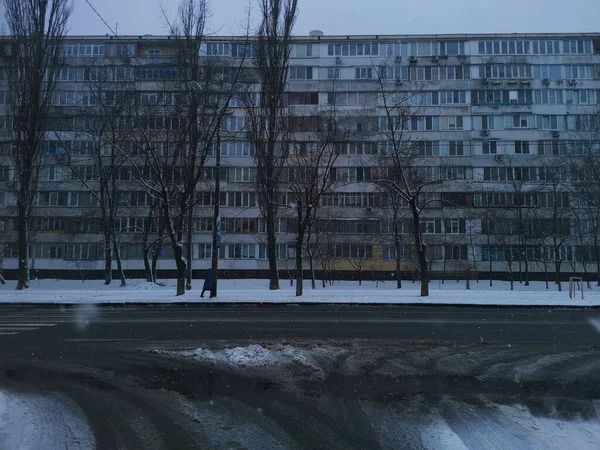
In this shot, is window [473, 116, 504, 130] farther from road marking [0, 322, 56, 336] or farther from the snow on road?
the snow on road

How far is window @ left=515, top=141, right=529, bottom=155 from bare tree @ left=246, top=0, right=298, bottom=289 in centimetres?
3215

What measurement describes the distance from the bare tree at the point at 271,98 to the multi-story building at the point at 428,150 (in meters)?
20.6

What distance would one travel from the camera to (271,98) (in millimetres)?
27750

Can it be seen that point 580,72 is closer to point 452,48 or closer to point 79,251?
point 452,48

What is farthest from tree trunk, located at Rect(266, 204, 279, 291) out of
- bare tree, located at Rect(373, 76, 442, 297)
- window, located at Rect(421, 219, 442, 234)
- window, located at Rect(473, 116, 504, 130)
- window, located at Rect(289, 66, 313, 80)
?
window, located at Rect(473, 116, 504, 130)

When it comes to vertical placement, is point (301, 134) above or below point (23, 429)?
above

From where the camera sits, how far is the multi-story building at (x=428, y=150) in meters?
49.6

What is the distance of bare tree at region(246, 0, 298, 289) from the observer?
2784 cm

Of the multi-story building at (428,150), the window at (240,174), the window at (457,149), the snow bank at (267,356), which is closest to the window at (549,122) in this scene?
the multi-story building at (428,150)

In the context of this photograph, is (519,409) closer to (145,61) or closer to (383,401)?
(383,401)

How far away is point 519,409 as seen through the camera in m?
5.70

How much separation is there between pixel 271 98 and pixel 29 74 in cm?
1542

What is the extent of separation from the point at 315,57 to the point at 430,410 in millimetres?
50627

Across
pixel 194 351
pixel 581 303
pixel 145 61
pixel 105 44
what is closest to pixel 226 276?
pixel 145 61
